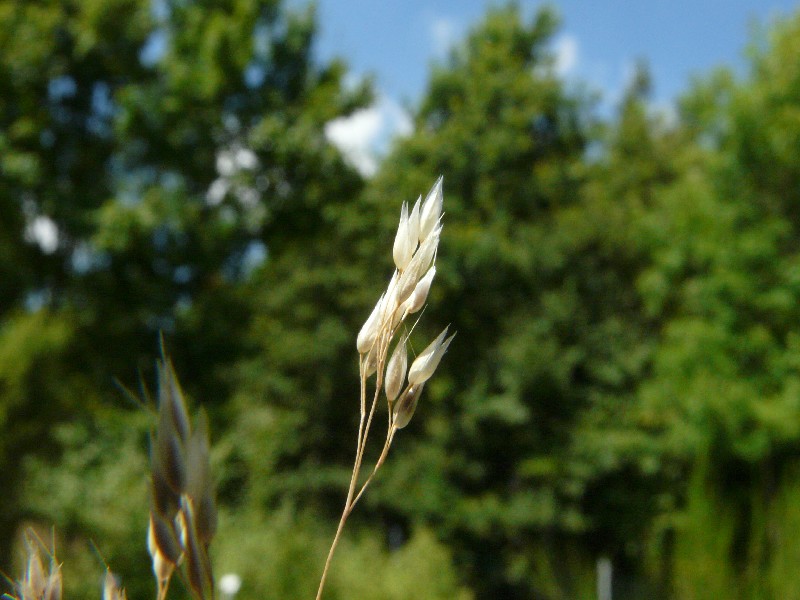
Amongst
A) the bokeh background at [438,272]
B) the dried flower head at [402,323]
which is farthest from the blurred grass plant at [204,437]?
the bokeh background at [438,272]

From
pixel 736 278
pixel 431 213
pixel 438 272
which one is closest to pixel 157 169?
pixel 438 272

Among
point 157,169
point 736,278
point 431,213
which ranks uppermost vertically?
point 157,169

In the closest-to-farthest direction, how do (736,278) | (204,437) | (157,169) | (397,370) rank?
(204,437) → (397,370) → (736,278) → (157,169)

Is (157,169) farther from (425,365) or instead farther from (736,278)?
(425,365)

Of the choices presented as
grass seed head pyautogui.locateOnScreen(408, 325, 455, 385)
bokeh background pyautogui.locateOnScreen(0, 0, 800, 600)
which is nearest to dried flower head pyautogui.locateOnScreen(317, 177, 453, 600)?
grass seed head pyautogui.locateOnScreen(408, 325, 455, 385)

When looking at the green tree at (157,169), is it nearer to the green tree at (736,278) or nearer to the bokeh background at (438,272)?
the bokeh background at (438,272)

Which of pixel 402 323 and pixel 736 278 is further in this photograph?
pixel 736 278

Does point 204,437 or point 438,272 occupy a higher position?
point 438,272

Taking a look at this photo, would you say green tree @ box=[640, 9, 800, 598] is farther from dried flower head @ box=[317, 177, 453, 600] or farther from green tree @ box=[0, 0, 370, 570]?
dried flower head @ box=[317, 177, 453, 600]

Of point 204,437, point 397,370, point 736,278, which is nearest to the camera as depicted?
point 204,437
